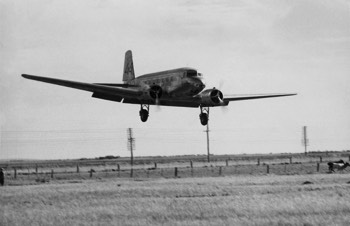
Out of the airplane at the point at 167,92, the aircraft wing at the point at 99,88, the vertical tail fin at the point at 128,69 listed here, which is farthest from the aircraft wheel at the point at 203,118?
the vertical tail fin at the point at 128,69

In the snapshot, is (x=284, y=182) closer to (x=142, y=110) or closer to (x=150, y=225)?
(x=142, y=110)

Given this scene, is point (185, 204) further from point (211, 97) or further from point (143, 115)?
point (211, 97)

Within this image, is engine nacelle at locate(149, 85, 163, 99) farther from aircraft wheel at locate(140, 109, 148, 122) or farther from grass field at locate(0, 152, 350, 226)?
grass field at locate(0, 152, 350, 226)

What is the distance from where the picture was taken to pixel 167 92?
4534 centimetres

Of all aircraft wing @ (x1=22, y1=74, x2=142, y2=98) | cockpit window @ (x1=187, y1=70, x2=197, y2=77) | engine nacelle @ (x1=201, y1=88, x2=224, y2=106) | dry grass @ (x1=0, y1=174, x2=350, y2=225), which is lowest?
dry grass @ (x1=0, y1=174, x2=350, y2=225)

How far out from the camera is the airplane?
144ft

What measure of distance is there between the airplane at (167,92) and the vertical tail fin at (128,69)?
1312cm

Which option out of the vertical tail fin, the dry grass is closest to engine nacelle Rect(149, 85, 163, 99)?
the dry grass

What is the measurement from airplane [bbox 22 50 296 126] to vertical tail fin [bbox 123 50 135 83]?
13.1 meters

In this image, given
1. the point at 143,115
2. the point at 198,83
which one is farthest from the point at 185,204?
the point at 198,83

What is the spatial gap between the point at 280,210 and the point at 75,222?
10785 mm

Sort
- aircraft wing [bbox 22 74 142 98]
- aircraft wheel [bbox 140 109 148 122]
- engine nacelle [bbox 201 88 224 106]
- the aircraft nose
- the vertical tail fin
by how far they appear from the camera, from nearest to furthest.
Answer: aircraft wing [bbox 22 74 142 98], the aircraft nose, aircraft wheel [bbox 140 109 148 122], engine nacelle [bbox 201 88 224 106], the vertical tail fin

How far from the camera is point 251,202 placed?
35.9 meters

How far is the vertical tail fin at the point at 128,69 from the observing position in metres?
61.2
